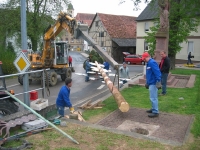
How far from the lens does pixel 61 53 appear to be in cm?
1678

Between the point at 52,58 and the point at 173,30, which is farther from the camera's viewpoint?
the point at 173,30

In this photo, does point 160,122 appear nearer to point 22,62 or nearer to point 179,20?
point 22,62

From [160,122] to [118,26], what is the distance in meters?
39.9

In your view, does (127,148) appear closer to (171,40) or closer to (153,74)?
(153,74)

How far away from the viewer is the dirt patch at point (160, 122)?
20.1 ft

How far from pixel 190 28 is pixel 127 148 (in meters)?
18.9

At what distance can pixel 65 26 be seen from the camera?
14.2 metres

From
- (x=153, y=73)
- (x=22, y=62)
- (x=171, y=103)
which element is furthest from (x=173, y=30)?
(x=22, y=62)

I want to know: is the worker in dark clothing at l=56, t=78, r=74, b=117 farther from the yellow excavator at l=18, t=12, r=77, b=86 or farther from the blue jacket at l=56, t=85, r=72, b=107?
the yellow excavator at l=18, t=12, r=77, b=86

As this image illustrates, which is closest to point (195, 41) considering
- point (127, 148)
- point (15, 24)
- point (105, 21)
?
point (105, 21)

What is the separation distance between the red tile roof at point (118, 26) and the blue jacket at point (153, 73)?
35931mm

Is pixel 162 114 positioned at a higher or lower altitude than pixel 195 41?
lower

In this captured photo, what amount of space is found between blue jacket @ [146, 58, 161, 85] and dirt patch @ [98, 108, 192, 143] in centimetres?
110

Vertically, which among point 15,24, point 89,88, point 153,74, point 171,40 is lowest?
point 89,88
